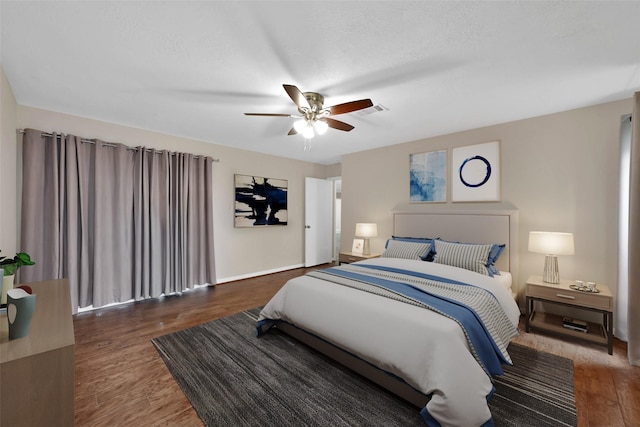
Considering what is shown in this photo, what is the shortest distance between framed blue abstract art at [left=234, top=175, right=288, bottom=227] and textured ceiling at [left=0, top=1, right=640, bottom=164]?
1782 millimetres

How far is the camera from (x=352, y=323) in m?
1.98

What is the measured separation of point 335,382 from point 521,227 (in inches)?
115

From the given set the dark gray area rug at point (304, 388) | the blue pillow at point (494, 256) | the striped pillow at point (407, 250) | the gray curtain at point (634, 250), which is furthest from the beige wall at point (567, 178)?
the dark gray area rug at point (304, 388)

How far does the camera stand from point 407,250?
3588mm

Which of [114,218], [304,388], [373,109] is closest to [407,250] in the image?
[373,109]

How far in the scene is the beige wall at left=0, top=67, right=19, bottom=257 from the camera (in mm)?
2217

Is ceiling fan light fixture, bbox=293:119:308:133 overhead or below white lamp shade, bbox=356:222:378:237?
overhead

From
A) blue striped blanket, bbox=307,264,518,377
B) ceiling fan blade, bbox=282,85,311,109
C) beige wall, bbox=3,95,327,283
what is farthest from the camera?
beige wall, bbox=3,95,327,283

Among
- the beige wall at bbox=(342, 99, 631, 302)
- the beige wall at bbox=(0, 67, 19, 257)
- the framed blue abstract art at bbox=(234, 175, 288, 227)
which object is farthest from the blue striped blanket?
the beige wall at bbox=(0, 67, 19, 257)

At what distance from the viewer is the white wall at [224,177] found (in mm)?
2531

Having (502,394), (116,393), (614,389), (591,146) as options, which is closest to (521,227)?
(591,146)

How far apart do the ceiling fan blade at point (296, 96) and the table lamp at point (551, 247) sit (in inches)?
108

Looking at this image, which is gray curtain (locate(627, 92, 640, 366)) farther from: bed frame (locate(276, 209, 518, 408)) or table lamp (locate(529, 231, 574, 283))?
bed frame (locate(276, 209, 518, 408))

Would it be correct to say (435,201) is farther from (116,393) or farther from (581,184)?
(116,393)
